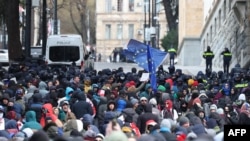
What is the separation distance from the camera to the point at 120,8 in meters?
133

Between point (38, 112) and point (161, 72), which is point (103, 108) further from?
point (161, 72)

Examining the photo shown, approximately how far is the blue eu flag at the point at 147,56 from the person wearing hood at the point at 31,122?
29.1ft

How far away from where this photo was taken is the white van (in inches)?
1754

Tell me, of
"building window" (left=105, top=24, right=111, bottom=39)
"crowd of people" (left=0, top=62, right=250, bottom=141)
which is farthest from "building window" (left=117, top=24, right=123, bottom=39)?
"crowd of people" (left=0, top=62, right=250, bottom=141)

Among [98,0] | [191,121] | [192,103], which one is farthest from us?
[98,0]

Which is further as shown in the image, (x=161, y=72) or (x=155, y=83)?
(x=161, y=72)

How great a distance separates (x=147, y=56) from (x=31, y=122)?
10.7 metres

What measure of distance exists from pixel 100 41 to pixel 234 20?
78.6 meters

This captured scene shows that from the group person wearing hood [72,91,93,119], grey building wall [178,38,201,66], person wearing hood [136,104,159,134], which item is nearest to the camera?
person wearing hood [136,104,159,134]

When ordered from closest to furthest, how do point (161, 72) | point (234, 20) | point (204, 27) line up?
→ 1. point (161, 72)
2. point (234, 20)
3. point (204, 27)

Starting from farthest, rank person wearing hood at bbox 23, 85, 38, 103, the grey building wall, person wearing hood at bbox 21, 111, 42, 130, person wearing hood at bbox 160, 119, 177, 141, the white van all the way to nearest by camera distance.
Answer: the grey building wall
the white van
person wearing hood at bbox 23, 85, 38, 103
person wearing hood at bbox 21, 111, 42, 130
person wearing hood at bbox 160, 119, 177, 141

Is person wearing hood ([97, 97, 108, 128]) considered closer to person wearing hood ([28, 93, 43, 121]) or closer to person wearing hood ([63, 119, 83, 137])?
person wearing hood ([28, 93, 43, 121])

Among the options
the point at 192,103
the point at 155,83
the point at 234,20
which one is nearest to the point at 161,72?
the point at 155,83

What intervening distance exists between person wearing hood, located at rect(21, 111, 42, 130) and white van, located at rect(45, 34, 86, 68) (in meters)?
23.0
